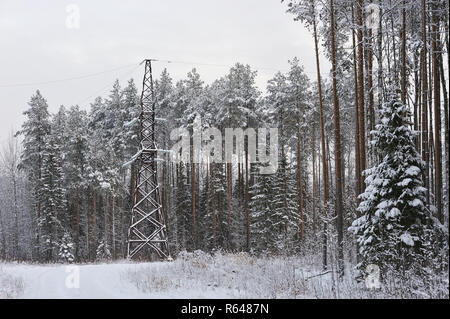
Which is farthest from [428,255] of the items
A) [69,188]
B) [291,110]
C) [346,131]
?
[69,188]

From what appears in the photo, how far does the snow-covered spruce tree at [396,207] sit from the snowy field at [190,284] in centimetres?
→ 109

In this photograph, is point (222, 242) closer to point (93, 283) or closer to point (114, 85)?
point (114, 85)

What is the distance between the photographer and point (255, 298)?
905 cm

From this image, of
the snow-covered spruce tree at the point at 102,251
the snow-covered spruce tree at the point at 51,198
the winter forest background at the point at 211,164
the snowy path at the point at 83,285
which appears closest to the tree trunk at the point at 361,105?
the winter forest background at the point at 211,164

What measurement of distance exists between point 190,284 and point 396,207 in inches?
229

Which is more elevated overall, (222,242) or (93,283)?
(93,283)

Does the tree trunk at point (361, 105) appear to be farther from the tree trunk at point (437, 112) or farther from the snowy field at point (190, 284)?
the snowy field at point (190, 284)

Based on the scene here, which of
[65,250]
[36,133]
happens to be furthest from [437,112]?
[36,133]

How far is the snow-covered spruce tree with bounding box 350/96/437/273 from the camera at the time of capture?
998 cm

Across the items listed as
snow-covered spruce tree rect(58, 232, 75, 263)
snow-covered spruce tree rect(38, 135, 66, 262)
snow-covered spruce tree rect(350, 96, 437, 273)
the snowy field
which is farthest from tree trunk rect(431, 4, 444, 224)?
snow-covered spruce tree rect(38, 135, 66, 262)

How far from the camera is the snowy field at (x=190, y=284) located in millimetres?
9594

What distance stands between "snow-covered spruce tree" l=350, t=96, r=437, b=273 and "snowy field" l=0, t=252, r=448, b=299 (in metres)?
1.09

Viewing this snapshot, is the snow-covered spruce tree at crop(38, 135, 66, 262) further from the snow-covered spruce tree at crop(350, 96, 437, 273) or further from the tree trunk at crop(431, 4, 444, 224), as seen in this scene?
the snow-covered spruce tree at crop(350, 96, 437, 273)
